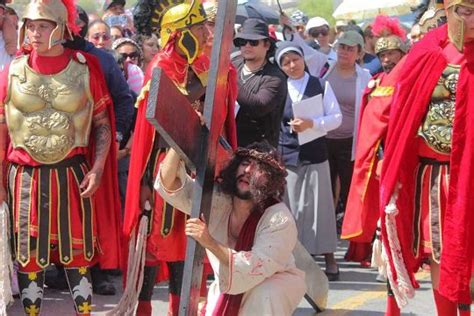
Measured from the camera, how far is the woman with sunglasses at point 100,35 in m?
→ 8.85

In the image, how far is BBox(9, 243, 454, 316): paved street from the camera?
7.46 meters

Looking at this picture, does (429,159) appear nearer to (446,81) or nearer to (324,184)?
(446,81)

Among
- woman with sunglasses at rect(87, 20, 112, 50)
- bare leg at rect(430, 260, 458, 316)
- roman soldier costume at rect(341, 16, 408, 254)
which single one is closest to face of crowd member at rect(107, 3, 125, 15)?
woman with sunglasses at rect(87, 20, 112, 50)

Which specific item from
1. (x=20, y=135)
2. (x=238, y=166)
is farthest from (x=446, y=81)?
(x=20, y=135)

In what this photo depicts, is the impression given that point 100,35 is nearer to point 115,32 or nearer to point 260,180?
point 115,32

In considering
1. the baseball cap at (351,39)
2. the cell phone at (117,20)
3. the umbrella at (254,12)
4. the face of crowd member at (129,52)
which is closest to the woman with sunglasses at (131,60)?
the face of crowd member at (129,52)

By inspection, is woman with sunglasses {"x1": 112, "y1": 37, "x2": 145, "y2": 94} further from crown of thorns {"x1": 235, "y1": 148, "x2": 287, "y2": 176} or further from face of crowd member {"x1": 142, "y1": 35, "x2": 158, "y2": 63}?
crown of thorns {"x1": 235, "y1": 148, "x2": 287, "y2": 176}

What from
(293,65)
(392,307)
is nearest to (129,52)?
(293,65)

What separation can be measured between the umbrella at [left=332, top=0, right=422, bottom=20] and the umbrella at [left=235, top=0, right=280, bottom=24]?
382cm

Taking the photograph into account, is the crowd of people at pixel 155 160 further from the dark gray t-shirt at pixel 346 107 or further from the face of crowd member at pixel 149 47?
the dark gray t-shirt at pixel 346 107

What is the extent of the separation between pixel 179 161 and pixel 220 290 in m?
0.63

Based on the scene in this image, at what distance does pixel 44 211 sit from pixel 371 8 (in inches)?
549

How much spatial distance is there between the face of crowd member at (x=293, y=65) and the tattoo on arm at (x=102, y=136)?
9.22 ft

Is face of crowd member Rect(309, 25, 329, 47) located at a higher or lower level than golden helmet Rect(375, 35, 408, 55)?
lower
